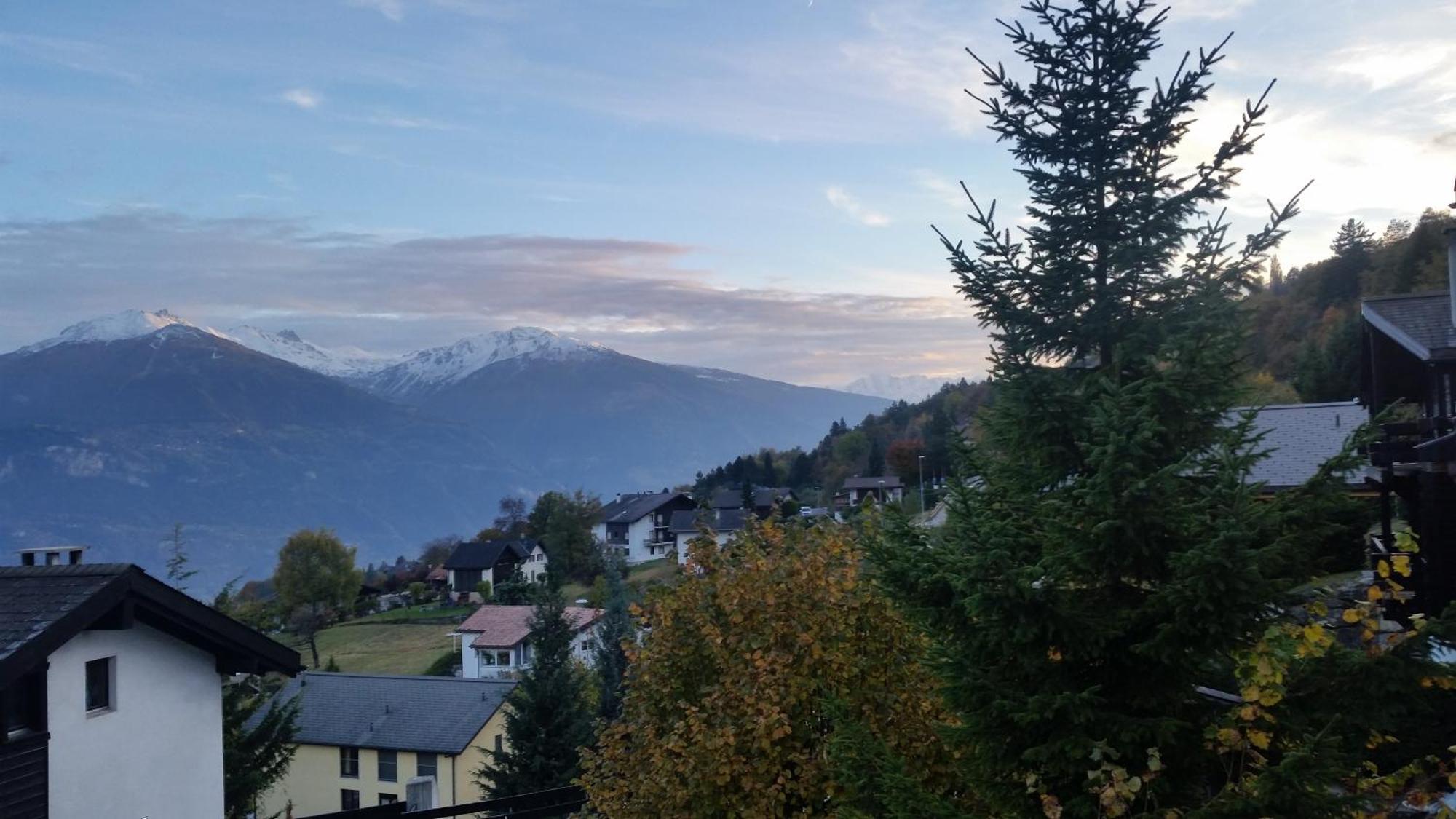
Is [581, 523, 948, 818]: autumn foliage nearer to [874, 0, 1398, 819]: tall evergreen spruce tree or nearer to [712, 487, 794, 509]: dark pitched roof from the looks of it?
[874, 0, 1398, 819]: tall evergreen spruce tree

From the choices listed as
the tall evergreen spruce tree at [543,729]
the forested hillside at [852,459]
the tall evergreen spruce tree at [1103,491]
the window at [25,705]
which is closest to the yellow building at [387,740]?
the tall evergreen spruce tree at [543,729]

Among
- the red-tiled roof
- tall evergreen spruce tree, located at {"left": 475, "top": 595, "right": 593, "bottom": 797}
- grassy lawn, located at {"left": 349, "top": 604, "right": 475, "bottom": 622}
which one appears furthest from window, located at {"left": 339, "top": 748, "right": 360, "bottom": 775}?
grassy lawn, located at {"left": 349, "top": 604, "right": 475, "bottom": 622}

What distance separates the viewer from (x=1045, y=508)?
22.1 feet

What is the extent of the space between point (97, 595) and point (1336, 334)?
44.0m

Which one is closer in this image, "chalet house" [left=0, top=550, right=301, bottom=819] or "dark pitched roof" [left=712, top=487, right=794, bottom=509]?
"chalet house" [left=0, top=550, right=301, bottom=819]

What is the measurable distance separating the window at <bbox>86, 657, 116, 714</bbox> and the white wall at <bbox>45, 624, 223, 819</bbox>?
0.06 m

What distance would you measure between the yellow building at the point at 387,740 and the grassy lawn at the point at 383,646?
1582cm

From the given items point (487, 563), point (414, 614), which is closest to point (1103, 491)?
point (414, 614)

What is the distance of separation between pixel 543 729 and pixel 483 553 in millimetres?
65454

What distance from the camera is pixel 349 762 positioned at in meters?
38.0

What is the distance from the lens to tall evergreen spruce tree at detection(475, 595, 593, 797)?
1016 inches

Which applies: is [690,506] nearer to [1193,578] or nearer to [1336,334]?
[1336,334]

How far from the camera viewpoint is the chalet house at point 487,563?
87312mm

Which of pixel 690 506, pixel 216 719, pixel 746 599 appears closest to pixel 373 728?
pixel 216 719
